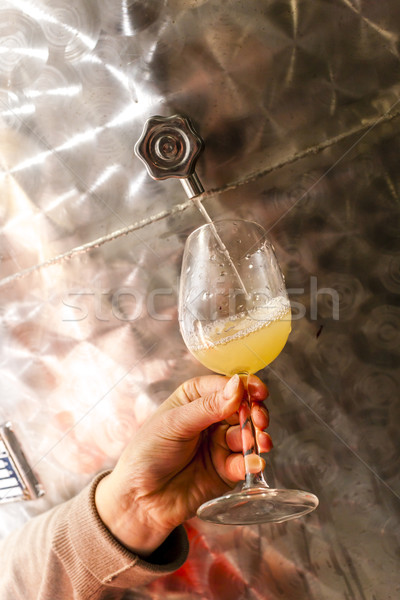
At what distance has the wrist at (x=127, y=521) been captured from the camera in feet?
3.62

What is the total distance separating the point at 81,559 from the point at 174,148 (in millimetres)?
936

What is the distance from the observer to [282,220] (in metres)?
1.07

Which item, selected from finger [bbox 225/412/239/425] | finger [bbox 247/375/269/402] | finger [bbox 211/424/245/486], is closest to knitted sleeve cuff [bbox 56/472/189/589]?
finger [bbox 211/424/245/486]

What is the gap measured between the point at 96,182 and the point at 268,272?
1.60 feet

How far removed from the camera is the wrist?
110cm

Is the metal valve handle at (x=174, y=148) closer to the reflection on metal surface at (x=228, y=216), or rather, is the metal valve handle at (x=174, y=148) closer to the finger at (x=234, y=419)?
the reflection on metal surface at (x=228, y=216)

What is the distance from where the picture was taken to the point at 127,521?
1115mm

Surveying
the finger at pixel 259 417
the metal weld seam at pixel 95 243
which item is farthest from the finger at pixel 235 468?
the metal weld seam at pixel 95 243

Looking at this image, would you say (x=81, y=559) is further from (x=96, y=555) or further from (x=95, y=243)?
(x=95, y=243)

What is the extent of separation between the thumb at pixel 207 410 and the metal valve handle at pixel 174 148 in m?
0.42

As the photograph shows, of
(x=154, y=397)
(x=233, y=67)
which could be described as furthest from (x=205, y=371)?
(x=233, y=67)

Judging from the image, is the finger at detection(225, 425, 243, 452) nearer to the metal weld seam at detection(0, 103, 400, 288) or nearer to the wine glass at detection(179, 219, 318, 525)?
the wine glass at detection(179, 219, 318, 525)

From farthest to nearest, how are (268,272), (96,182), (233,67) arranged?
(96,182) → (233,67) → (268,272)

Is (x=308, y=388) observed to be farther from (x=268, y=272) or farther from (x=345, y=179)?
(x=345, y=179)
